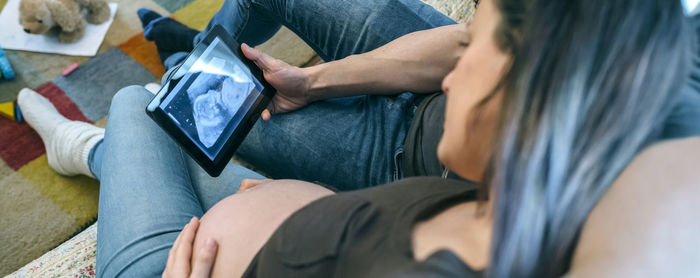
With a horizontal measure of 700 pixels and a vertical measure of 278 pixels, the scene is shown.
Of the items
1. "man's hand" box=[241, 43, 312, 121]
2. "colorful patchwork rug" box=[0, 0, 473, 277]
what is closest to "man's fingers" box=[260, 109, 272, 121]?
"man's hand" box=[241, 43, 312, 121]

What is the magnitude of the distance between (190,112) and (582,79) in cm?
58

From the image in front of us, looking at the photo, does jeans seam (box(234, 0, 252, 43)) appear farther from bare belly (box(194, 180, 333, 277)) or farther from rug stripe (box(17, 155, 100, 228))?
rug stripe (box(17, 155, 100, 228))

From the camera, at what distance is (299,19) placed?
2.86 feet

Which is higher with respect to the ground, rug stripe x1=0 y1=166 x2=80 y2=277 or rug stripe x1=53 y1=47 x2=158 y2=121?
rug stripe x1=53 y1=47 x2=158 y2=121

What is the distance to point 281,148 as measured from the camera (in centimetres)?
82

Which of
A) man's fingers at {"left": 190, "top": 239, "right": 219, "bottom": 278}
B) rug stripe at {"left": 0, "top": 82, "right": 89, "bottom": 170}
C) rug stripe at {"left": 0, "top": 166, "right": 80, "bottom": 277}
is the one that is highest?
man's fingers at {"left": 190, "top": 239, "right": 219, "bottom": 278}

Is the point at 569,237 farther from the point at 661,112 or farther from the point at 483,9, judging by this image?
the point at 483,9

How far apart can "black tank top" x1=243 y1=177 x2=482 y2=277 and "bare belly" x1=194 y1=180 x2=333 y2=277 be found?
0.06 meters

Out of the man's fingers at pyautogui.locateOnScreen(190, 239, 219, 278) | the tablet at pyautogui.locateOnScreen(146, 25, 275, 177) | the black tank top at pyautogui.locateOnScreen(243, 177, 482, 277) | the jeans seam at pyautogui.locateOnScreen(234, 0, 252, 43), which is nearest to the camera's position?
the black tank top at pyautogui.locateOnScreen(243, 177, 482, 277)

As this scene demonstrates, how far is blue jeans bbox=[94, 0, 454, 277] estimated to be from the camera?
2.20 ft

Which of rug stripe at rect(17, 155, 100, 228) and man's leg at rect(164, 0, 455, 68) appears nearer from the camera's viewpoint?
man's leg at rect(164, 0, 455, 68)

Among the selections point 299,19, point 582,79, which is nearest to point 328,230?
point 582,79

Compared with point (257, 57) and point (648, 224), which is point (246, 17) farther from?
point (648, 224)

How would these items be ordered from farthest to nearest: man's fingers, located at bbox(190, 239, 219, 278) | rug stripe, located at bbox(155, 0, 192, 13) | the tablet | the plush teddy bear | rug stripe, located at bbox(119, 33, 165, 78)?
→ 1. rug stripe, located at bbox(155, 0, 192, 13)
2. rug stripe, located at bbox(119, 33, 165, 78)
3. the plush teddy bear
4. the tablet
5. man's fingers, located at bbox(190, 239, 219, 278)
